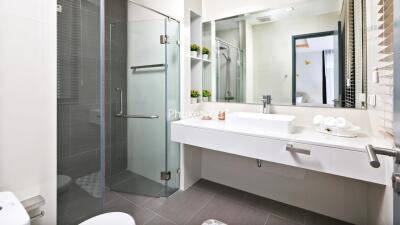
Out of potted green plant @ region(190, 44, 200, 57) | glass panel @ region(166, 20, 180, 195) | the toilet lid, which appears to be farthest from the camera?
potted green plant @ region(190, 44, 200, 57)

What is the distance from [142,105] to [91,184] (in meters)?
1.10

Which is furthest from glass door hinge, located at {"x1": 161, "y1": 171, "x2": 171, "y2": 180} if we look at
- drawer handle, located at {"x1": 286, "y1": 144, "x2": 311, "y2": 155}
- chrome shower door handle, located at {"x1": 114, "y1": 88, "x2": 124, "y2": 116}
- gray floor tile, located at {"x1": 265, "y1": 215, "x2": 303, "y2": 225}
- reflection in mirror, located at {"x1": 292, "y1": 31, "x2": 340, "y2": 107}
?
reflection in mirror, located at {"x1": 292, "y1": 31, "x2": 340, "y2": 107}

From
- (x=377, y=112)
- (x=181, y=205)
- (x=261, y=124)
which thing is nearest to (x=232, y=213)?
(x=181, y=205)

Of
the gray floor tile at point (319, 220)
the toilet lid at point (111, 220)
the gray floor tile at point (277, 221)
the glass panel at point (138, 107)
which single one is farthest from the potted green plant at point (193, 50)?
the gray floor tile at point (319, 220)

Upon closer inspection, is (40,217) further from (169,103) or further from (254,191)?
(254,191)

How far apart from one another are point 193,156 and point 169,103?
707 mm

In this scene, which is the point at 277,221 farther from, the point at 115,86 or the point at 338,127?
the point at 115,86

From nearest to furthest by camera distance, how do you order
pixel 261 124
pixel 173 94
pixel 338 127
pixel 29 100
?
pixel 29 100 < pixel 338 127 < pixel 261 124 < pixel 173 94

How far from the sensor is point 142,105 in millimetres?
2355

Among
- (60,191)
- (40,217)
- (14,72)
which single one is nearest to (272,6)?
(14,72)

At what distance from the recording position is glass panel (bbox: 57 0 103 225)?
127 centimetres

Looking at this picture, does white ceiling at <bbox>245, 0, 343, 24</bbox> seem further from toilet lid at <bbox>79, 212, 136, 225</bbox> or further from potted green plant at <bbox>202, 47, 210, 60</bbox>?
toilet lid at <bbox>79, 212, 136, 225</bbox>

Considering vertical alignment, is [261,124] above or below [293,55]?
below

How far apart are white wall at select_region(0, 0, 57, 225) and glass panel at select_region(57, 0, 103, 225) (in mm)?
42
